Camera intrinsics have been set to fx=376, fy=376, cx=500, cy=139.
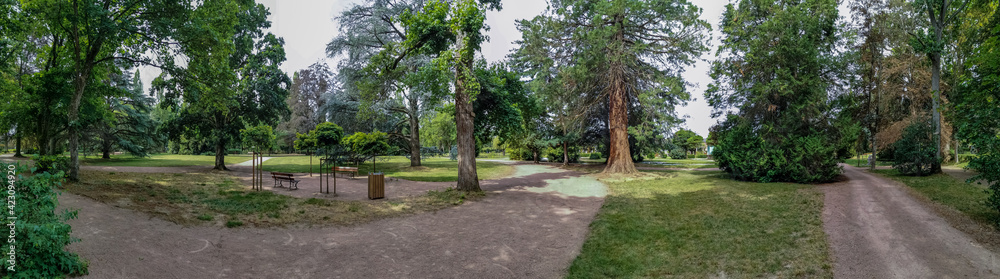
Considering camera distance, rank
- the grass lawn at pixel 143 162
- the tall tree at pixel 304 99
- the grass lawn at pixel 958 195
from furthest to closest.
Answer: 1. the tall tree at pixel 304 99
2. the grass lawn at pixel 143 162
3. the grass lawn at pixel 958 195

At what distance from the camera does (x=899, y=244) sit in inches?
230

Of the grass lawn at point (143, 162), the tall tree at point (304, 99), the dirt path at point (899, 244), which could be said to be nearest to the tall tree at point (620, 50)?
the dirt path at point (899, 244)

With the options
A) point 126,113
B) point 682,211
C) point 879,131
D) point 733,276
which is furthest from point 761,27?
point 126,113

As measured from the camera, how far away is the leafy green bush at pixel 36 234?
11.7 ft

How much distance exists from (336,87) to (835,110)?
96.8 feet

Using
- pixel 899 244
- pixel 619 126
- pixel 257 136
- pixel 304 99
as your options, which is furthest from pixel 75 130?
pixel 304 99

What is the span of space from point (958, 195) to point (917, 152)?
249 inches

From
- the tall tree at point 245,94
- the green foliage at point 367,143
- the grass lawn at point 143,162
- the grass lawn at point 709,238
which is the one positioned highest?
the tall tree at point 245,94

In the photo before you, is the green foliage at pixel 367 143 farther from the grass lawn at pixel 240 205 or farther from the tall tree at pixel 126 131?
the tall tree at pixel 126 131

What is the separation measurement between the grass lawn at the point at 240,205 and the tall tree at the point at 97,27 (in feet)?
8.11

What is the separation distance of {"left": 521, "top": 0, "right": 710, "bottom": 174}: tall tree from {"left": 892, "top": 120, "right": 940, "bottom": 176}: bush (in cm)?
816

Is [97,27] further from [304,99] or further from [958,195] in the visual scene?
[304,99]

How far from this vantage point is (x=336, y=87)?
28531 mm

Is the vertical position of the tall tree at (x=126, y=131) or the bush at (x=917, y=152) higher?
the tall tree at (x=126, y=131)
